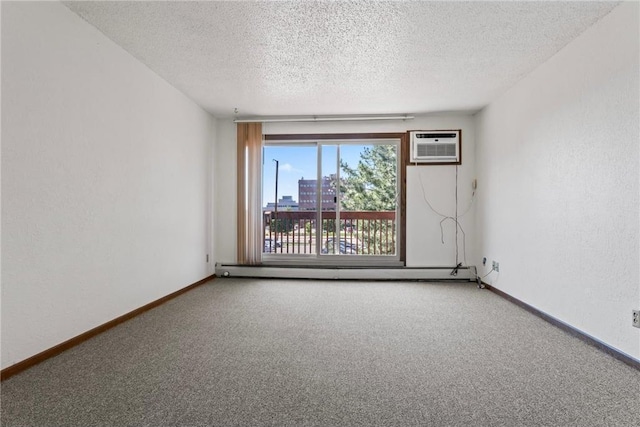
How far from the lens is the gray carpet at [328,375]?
1.32 m

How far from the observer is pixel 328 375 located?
5.37 ft

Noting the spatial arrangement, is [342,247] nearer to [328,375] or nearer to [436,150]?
[436,150]

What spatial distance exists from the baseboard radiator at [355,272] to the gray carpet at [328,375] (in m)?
1.31

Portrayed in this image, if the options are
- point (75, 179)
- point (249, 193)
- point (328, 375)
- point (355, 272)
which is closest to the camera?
point (328, 375)

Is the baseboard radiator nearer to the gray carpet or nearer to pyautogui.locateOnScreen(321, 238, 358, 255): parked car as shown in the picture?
pyautogui.locateOnScreen(321, 238, 358, 255): parked car

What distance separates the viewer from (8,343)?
162 centimetres

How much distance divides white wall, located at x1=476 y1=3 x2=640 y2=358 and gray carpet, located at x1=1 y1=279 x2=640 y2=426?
0.34 meters

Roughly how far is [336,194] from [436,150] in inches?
60.0

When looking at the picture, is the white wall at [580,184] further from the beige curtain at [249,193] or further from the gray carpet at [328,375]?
the beige curtain at [249,193]

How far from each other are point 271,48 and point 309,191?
226 cm

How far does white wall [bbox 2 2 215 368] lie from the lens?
1.65 m

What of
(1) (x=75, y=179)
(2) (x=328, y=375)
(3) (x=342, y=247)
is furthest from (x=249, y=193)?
(2) (x=328, y=375)

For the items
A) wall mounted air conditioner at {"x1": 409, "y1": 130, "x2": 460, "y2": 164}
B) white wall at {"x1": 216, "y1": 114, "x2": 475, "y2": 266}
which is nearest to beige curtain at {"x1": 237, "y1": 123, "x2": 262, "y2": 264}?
white wall at {"x1": 216, "y1": 114, "x2": 475, "y2": 266}

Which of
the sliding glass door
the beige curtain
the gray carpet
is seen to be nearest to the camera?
the gray carpet
